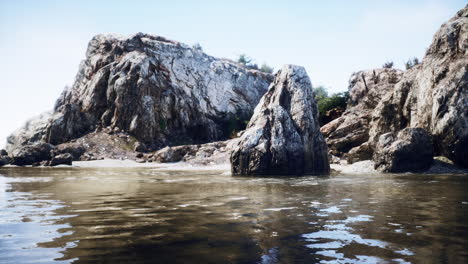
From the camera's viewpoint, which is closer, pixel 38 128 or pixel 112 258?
pixel 112 258

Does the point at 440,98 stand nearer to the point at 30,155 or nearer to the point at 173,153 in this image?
the point at 173,153

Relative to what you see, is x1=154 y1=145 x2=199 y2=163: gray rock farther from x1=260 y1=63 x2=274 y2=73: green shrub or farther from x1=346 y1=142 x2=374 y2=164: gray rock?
x1=260 y1=63 x2=274 y2=73: green shrub

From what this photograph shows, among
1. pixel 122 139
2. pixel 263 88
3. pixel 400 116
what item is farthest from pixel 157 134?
pixel 400 116

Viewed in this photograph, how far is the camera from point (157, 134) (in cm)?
4438

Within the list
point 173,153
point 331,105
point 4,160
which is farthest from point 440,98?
point 4,160

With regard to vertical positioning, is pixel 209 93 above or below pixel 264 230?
above

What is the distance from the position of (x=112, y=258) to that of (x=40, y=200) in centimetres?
522

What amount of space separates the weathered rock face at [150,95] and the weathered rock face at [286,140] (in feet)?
86.8

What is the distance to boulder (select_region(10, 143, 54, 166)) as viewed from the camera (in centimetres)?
3033

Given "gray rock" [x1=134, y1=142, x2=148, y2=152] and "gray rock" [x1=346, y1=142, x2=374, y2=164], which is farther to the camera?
"gray rock" [x1=134, y1=142, x2=148, y2=152]

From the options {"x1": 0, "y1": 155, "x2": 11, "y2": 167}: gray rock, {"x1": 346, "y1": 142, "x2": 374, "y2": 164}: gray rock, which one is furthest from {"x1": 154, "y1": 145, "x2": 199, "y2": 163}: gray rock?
{"x1": 346, "y1": 142, "x2": 374, "y2": 164}: gray rock

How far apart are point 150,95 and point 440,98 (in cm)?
3411

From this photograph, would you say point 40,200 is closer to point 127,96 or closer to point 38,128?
point 127,96

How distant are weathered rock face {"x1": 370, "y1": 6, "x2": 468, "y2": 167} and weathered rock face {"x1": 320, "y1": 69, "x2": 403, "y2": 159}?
1.63 metres
